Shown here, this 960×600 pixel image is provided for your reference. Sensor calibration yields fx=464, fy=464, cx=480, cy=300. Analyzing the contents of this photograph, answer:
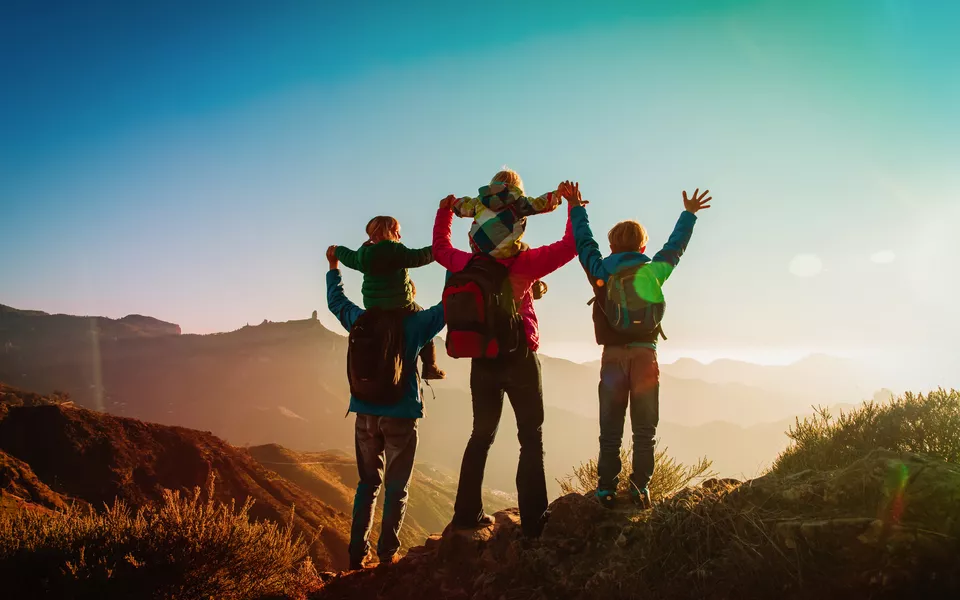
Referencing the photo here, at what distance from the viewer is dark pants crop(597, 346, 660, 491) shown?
11.5ft

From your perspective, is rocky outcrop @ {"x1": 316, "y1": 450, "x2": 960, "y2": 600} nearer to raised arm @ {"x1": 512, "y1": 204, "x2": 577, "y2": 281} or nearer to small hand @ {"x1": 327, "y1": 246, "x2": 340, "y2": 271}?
raised arm @ {"x1": 512, "y1": 204, "x2": 577, "y2": 281}

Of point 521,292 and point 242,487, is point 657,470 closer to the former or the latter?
point 521,292

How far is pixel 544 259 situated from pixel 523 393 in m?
0.97

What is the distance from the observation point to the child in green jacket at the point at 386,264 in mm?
3779

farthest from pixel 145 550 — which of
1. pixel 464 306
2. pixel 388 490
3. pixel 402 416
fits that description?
pixel 464 306

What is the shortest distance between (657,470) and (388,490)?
8.24ft

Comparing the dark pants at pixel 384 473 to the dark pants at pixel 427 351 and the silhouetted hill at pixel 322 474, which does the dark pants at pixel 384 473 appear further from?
the silhouetted hill at pixel 322 474

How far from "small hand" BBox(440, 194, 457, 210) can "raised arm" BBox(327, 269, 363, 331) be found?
112cm

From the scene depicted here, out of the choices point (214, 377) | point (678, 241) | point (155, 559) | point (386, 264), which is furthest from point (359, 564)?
point (214, 377)

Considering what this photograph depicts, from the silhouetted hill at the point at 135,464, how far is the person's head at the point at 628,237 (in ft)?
42.3

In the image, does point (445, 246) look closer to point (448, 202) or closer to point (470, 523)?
point (448, 202)

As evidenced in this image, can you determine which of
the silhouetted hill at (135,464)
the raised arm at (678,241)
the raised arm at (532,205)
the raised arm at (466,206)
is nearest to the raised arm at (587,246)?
the raised arm at (532,205)

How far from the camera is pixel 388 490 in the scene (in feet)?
11.8

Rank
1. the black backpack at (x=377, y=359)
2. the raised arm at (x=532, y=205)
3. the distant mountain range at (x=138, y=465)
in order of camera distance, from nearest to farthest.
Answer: the raised arm at (x=532, y=205) < the black backpack at (x=377, y=359) < the distant mountain range at (x=138, y=465)
